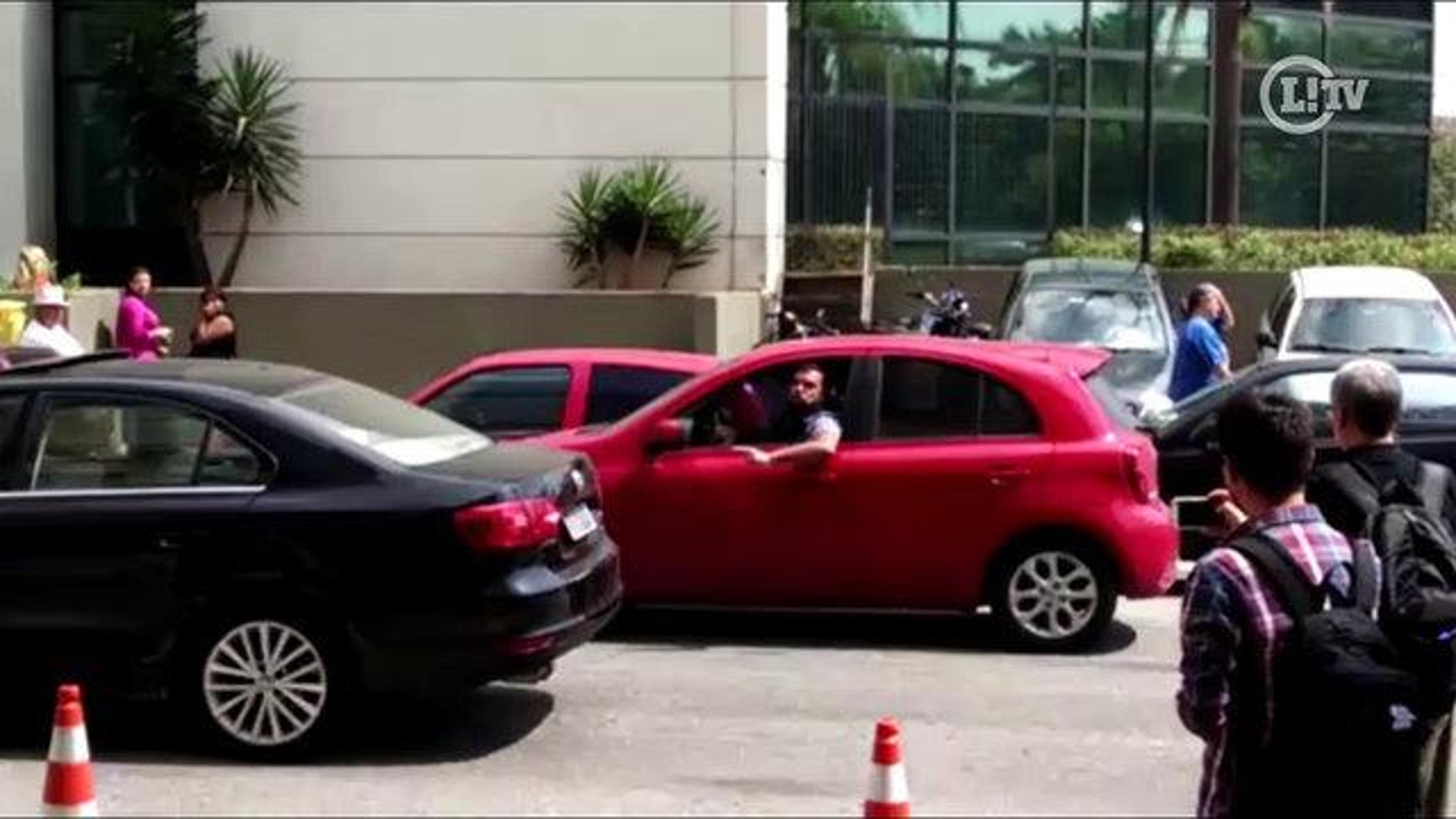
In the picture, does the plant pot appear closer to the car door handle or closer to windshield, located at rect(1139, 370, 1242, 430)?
windshield, located at rect(1139, 370, 1242, 430)

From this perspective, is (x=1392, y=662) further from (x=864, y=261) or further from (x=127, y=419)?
(x=864, y=261)

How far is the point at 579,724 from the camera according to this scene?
25.6ft

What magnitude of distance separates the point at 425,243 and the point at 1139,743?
581 inches

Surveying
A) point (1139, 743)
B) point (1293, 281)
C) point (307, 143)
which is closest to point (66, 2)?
point (307, 143)

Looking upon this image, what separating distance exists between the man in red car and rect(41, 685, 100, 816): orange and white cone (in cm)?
452

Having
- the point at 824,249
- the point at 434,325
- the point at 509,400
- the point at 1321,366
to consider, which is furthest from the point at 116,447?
the point at 824,249

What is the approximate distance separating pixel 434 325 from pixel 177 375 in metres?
11.5

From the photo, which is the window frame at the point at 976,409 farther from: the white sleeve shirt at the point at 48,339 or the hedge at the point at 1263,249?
the hedge at the point at 1263,249

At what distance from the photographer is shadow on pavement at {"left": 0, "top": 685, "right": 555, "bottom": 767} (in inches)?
286

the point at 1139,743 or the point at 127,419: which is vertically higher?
the point at 127,419

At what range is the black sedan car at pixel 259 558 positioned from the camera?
23.2 feet

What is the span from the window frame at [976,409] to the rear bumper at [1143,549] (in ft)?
1.84

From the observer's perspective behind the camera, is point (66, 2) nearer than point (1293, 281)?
No

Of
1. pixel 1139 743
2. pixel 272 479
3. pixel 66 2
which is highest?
pixel 66 2
